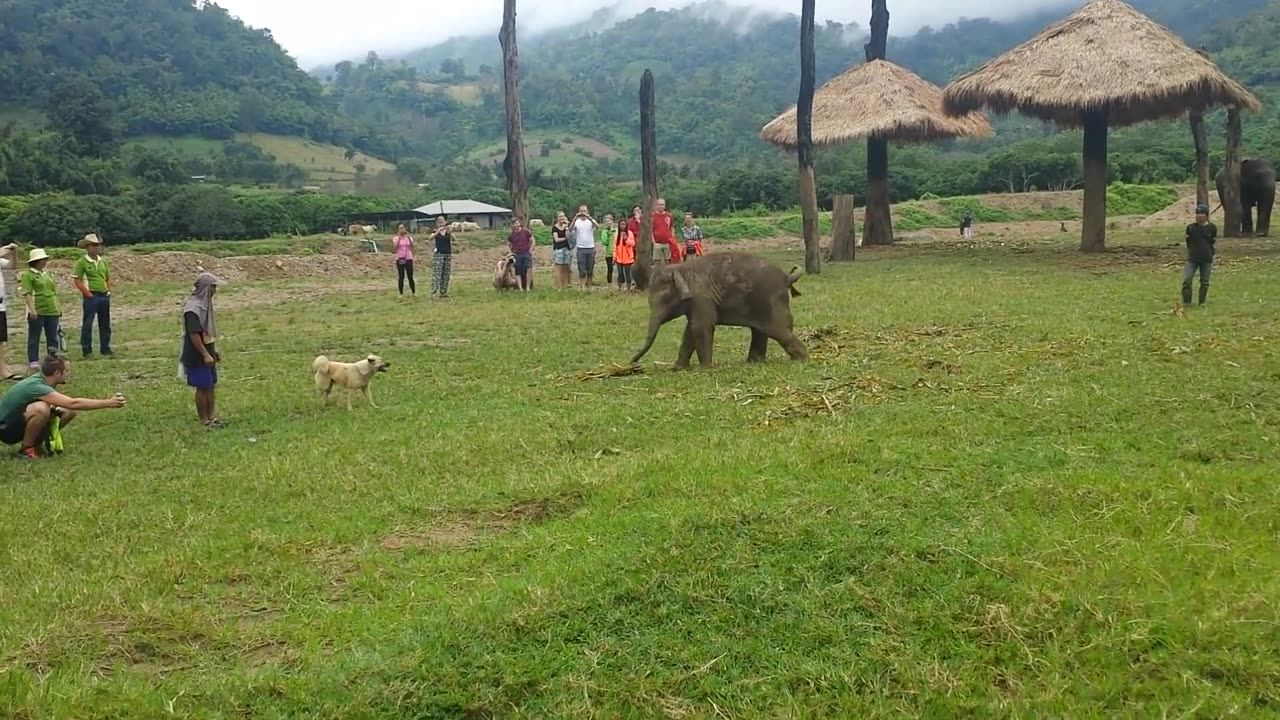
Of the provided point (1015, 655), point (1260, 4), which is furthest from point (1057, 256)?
point (1260, 4)

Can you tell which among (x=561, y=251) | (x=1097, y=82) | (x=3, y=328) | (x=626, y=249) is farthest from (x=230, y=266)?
(x=1097, y=82)

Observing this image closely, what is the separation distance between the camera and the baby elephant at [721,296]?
10.6m

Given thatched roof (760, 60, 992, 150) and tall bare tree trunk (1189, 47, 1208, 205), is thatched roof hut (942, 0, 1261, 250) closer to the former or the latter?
tall bare tree trunk (1189, 47, 1208, 205)

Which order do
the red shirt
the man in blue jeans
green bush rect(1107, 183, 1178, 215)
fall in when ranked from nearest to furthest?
1. the man in blue jeans
2. the red shirt
3. green bush rect(1107, 183, 1178, 215)

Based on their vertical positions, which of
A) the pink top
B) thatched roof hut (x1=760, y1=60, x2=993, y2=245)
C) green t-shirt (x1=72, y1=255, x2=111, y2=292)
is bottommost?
green t-shirt (x1=72, y1=255, x2=111, y2=292)

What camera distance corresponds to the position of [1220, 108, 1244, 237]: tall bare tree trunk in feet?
81.0

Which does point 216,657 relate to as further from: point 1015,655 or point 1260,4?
point 1260,4

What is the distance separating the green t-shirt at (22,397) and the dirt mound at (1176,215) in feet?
100

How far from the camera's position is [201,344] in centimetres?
943

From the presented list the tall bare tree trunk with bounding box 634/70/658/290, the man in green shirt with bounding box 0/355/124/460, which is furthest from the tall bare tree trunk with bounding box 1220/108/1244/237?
the man in green shirt with bounding box 0/355/124/460

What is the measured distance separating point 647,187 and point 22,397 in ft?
42.9

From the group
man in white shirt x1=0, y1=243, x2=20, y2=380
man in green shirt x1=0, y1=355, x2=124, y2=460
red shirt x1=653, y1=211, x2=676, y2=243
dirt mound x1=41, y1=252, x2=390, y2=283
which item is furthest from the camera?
dirt mound x1=41, y1=252, x2=390, y2=283

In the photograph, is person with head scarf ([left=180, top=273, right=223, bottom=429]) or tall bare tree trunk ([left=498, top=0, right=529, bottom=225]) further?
tall bare tree trunk ([left=498, top=0, right=529, bottom=225])

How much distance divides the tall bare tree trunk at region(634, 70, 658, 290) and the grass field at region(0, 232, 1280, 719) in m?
9.17
